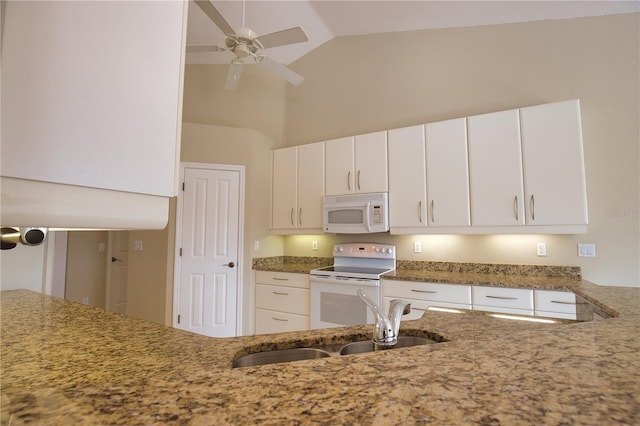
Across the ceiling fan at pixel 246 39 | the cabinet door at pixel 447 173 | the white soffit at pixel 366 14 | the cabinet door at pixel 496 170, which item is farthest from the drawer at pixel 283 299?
the white soffit at pixel 366 14

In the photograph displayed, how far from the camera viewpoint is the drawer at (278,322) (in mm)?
3074

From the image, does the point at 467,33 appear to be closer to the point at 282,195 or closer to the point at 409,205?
the point at 409,205

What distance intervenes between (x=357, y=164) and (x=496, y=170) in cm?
131

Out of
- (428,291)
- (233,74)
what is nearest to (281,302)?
(428,291)

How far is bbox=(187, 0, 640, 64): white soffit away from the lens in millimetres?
2580

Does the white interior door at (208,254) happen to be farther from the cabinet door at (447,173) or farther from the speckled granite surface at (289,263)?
the cabinet door at (447,173)

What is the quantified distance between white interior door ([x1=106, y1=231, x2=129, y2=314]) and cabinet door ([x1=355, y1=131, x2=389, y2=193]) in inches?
142

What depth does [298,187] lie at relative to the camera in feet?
11.7

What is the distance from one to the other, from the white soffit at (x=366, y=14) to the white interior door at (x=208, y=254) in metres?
1.76

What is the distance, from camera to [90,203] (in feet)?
1.34

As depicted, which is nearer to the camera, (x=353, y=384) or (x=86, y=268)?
(x=353, y=384)

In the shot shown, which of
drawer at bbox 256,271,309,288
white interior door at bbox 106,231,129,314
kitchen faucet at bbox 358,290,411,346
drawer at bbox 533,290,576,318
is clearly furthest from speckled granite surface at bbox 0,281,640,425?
white interior door at bbox 106,231,129,314

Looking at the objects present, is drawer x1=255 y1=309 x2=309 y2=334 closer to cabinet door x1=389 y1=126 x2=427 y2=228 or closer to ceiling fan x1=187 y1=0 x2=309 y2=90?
cabinet door x1=389 y1=126 x2=427 y2=228

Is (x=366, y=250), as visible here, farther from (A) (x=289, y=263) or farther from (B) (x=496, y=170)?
(B) (x=496, y=170)
